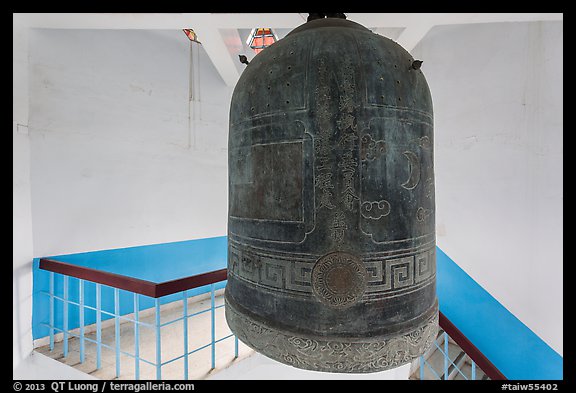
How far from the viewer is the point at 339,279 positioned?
839mm

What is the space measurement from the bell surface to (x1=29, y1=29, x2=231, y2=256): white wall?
93.2 inches

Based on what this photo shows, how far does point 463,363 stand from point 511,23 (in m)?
2.83

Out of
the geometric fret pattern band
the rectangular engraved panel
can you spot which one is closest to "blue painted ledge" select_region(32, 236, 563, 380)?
the geometric fret pattern band

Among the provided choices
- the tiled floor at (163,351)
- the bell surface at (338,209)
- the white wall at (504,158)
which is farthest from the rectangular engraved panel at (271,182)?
the tiled floor at (163,351)

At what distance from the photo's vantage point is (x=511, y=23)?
1739mm

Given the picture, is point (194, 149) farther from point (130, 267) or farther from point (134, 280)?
point (134, 280)

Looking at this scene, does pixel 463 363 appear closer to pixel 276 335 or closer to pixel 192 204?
pixel 276 335

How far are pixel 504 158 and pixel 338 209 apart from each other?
5.06 ft

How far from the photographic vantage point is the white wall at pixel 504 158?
1.51m

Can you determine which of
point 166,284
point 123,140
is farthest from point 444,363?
point 123,140

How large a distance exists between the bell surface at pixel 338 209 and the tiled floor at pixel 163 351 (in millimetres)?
1639

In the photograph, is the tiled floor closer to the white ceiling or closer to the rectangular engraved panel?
the rectangular engraved panel
